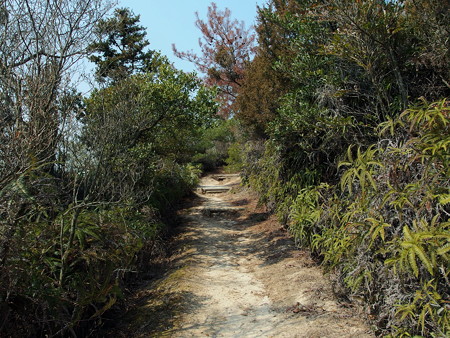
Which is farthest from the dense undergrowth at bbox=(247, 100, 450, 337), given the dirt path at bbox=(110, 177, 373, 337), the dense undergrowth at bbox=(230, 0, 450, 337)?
the dirt path at bbox=(110, 177, 373, 337)

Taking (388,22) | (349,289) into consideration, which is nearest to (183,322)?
(349,289)

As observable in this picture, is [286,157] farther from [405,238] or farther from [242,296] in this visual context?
[405,238]

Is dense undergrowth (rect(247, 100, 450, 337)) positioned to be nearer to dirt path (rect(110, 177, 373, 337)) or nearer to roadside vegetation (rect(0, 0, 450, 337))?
roadside vegetation (rect(0, 0, 450, 337))

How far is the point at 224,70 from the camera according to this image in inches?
786

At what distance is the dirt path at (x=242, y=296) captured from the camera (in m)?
4.36

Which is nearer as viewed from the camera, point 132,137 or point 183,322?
point 183,322

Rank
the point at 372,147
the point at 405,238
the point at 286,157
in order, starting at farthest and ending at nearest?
the point at 286,157 → the point at 372,147 → the point at 405,238

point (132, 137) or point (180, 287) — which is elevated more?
point (132, 137)

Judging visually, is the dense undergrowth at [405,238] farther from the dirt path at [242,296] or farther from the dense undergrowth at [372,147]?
the dirt path at [242,296]

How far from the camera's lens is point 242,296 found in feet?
18.5

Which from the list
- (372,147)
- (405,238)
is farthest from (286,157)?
(405,238)

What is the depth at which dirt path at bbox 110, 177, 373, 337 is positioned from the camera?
436 centimetres

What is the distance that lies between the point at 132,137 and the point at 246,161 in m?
7.40

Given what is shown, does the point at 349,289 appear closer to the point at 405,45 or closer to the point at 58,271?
the point at 58,271
